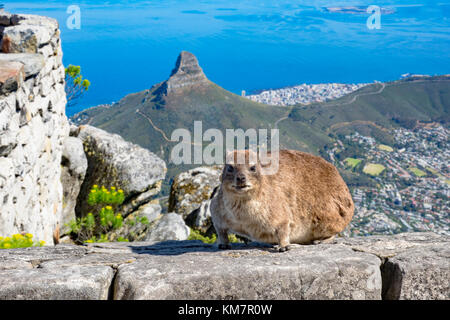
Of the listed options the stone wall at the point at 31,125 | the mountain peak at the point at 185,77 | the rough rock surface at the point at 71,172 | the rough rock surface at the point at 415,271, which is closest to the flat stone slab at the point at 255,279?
the rough rock surface at the point at 415,271

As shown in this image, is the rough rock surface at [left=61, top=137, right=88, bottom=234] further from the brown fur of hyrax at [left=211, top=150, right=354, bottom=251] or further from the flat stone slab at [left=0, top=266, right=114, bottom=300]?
the flat stone slab at [left=0, top=266, right=114, bottom=300]

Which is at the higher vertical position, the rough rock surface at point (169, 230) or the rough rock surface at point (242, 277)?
the rough rock surface at point (242, 277)

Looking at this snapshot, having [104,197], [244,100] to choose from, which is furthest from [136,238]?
[244,100]

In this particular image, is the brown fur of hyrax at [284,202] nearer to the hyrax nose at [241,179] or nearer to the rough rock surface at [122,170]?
the hyrax nose at [241,179]

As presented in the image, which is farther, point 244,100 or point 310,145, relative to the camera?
point 244,100

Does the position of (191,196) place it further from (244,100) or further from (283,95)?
(283,95)
